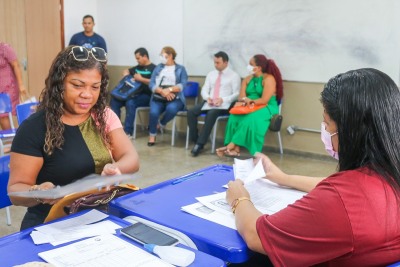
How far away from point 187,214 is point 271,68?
12.6 ft

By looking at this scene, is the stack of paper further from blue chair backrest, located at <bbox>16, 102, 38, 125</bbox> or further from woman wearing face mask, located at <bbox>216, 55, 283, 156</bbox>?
woman wearing face mask, located at <bbox>216, 55, 283, 156</bbox>

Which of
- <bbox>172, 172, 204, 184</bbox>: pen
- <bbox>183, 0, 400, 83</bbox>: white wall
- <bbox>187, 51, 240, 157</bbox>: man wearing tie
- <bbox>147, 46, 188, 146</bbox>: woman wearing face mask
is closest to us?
<bbox>172, 172, 204, 184</bbox>: pen

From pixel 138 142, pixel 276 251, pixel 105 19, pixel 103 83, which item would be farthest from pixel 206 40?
pixel 276 251

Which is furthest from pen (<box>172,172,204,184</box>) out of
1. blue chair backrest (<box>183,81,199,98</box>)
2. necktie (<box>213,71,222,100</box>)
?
blue chair backrest (<box>183,81,199,98</box>)

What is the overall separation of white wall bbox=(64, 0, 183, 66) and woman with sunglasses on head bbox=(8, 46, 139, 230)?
4.48m

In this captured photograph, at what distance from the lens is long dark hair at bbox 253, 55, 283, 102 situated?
4.90 m

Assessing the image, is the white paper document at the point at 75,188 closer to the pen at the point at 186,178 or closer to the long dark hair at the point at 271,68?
the pen at the point at 186,178

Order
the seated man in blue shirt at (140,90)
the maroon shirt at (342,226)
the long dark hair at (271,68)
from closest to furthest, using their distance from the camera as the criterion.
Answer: the maroon shirt at (342,226) → the long dark hair at (271,68) → the seated man in blue shirt at (140,90)

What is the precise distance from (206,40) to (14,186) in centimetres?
451

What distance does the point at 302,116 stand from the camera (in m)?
4.97

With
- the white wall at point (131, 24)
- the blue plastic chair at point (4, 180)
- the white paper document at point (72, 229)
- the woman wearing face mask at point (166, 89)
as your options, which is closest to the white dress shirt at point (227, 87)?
the woman wearing face mask at point (166, 89)

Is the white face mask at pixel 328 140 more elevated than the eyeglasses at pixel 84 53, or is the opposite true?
the eyeglasses at pixel 84 53

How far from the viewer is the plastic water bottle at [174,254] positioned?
1004 mm

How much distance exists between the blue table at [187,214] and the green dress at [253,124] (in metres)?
2.95
